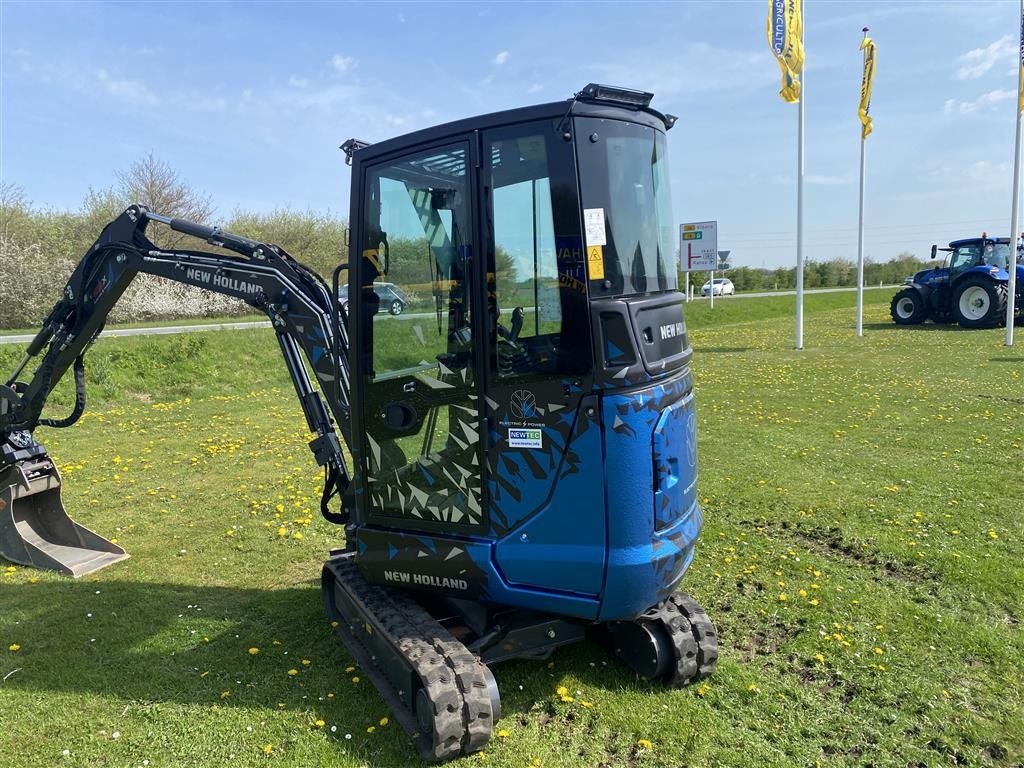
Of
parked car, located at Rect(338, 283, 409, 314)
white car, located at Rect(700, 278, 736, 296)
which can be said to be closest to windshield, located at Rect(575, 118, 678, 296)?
parked car, located at Rect(338, 283, 409, 314)

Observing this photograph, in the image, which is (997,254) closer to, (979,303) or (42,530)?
(979,303)

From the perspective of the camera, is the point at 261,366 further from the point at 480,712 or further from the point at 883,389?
the point at 480,712

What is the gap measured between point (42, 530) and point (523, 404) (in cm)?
540

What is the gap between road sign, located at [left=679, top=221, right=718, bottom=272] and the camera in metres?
31.5

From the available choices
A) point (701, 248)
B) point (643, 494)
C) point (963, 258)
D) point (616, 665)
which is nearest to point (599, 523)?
point (643, 494)

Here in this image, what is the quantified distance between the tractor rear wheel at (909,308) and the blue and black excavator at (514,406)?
25.9 meters

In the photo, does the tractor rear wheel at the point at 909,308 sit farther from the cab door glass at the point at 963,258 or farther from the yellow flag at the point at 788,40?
the yellow flag at the point at 788,40

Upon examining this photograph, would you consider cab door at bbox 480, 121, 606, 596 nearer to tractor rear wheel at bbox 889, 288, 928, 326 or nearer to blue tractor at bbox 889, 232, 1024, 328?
blue tractor at bbox 889, 232, 1024, 328

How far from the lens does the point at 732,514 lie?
23.4ft

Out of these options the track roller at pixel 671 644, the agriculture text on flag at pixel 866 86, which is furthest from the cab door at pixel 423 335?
the agriculture text on flag at pixel 866 86

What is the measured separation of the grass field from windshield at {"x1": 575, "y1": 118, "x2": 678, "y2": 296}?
2.39 m

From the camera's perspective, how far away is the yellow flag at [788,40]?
17.5 m

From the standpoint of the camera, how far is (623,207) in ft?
11.4

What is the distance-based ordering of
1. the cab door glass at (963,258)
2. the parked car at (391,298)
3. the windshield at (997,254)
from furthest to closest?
the cab door glass at (963,258) → the windshield at (997,254) → the parked car at (391,298)
